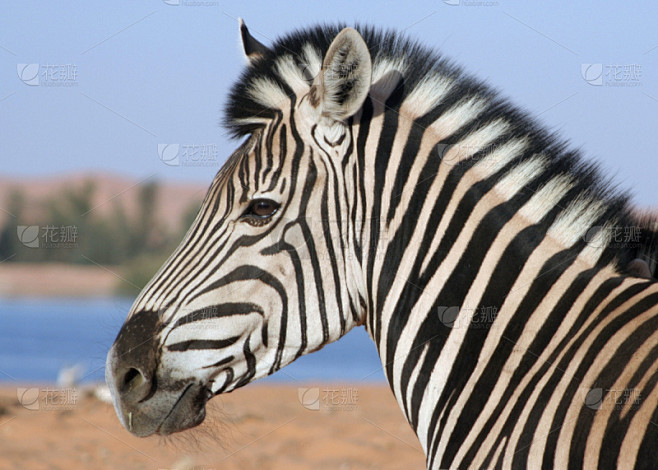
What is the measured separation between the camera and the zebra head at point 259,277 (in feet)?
9.39

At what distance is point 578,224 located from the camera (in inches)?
108

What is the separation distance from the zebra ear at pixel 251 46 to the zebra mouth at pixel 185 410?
1649 mm

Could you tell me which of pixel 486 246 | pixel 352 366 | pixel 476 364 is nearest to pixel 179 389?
pixel 476 364

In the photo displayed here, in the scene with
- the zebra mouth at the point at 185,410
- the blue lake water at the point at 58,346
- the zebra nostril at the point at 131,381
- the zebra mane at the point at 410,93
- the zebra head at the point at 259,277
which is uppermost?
the zebra mane at the point at 410,93

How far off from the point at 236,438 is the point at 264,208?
4.52 meters

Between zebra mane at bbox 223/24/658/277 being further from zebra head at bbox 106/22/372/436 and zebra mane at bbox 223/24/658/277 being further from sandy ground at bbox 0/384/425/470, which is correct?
sandy ground at bbox 0/384/425/470

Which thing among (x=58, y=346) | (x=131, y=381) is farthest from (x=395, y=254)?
(x=58, y=346)

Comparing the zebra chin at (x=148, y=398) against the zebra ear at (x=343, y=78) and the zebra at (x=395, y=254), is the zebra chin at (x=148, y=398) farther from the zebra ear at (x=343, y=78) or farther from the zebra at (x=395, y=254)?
the zebra ear at (x=343, y=78)

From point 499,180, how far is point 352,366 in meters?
23.6

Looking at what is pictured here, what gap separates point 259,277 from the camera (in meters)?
2.88

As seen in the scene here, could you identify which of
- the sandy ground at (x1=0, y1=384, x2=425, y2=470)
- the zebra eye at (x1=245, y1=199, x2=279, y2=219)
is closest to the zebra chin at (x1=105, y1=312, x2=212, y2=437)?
the zebra eye at (x1=245, y1=199, x2=279, y2=219)

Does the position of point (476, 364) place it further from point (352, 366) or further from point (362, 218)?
point (352, 366)

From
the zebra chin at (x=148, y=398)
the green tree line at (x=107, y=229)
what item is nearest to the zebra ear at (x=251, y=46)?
the zebra chin at (x=148, y=398)

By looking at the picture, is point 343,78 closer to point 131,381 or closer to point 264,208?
point 264,208
